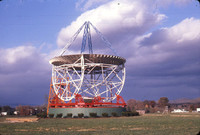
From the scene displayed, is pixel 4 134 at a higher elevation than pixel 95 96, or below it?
below

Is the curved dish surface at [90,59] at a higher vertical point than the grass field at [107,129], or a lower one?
higher

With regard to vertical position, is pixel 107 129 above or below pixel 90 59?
below

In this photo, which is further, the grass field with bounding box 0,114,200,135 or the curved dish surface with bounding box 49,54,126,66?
the curved dish surface with bounding box 49,54,126,66

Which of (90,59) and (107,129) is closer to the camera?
(107,129)

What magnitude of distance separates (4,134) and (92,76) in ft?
129

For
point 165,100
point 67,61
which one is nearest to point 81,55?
point 67,61

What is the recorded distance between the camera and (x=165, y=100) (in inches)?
6073

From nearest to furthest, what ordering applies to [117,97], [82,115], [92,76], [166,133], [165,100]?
1. [166,133]
2. [82,115]
3. [117,97]
4. [92,76]
5. [165,100]

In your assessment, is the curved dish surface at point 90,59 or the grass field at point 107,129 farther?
the curved dish surface at point 90,59

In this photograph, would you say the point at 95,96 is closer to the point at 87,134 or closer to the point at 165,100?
the point at 87,134

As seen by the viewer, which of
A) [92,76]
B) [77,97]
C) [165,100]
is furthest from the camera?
[165,100]

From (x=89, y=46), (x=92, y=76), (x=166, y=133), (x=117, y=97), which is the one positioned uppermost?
(x=89, y=46)

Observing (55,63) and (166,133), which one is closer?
(166,133)

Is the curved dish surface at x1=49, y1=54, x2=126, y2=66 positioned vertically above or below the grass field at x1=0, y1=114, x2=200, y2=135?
above
